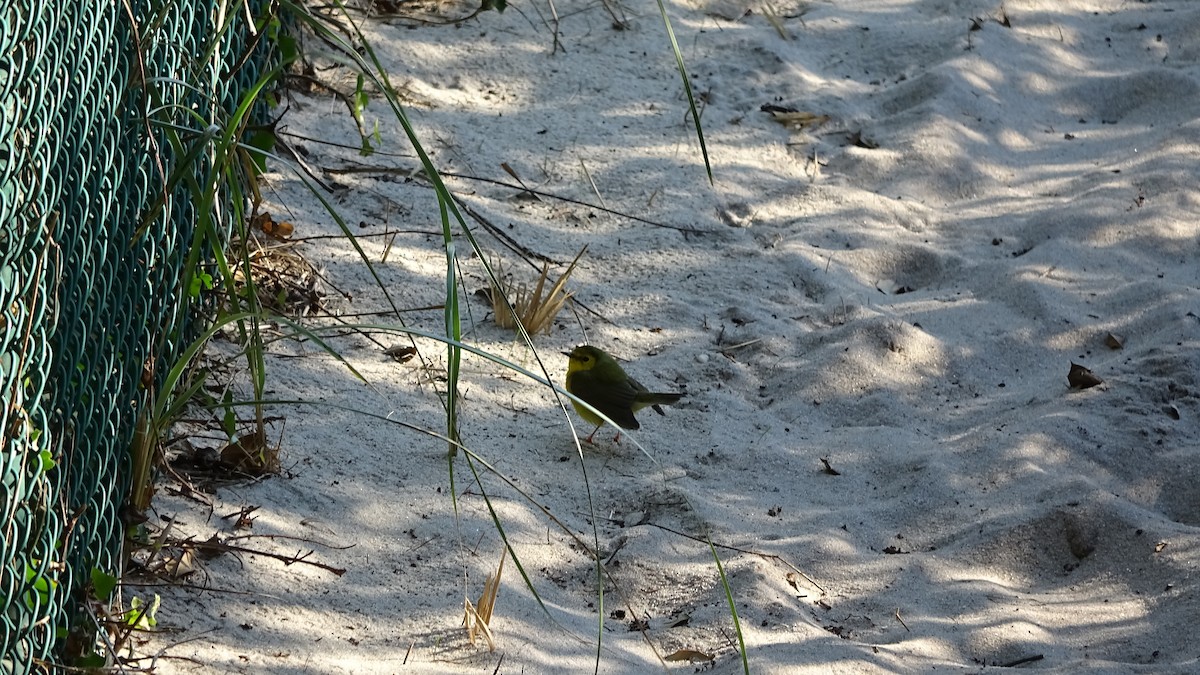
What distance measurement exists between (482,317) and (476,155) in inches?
39.8

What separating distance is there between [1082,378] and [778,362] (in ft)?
3.40

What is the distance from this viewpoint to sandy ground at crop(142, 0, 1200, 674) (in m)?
3.20

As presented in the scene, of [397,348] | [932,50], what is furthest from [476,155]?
[932,50]

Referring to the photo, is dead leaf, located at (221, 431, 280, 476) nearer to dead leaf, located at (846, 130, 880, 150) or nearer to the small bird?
the small bird

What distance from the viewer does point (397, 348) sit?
4281 millimetres

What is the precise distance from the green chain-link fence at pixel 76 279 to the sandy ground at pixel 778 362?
455mm

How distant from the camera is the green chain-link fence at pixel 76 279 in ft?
6.57

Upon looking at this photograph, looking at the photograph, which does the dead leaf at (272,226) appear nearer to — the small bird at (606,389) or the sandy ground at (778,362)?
the sandy ground at (778,362)

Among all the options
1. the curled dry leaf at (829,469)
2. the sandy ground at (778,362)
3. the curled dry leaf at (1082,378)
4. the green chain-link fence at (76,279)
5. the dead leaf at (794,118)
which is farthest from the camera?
the dead leaf at (794,118)

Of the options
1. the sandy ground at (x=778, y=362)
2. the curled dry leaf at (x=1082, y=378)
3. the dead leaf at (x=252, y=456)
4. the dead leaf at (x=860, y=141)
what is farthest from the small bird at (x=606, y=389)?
the dead leaf at (x=860, y=141)

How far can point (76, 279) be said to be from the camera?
7.54 feet

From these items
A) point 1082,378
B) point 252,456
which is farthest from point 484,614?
point 1082,378

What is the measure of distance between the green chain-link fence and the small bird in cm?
154

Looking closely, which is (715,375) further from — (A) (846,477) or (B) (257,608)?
(B) (257,608)
